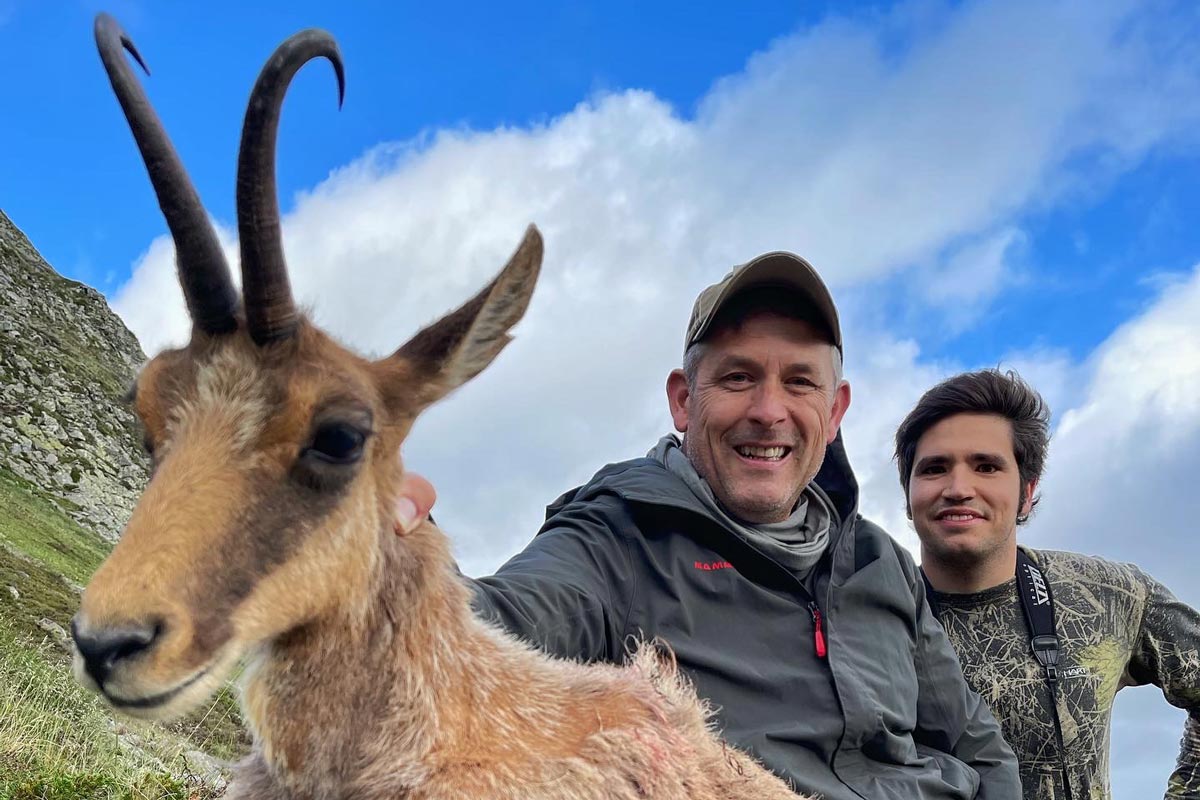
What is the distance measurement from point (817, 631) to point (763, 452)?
1079mm

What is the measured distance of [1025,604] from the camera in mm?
7395

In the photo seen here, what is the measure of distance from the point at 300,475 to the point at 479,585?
1406 millimetres

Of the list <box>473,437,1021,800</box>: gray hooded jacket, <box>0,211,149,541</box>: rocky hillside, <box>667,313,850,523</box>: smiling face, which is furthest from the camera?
<box>0,211,149,541</box>: rocky hillside

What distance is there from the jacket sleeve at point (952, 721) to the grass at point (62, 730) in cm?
398

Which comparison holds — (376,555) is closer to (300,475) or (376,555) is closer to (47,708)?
(300,475)

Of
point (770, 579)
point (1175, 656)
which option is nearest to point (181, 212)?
point (770, 579)

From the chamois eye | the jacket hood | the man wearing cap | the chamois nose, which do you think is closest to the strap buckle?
the man wearing cap

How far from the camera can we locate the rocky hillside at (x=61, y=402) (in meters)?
41.8

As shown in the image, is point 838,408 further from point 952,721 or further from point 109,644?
point 109,644

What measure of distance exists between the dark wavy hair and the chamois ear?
17.1ft

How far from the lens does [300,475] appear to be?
9.78 feet

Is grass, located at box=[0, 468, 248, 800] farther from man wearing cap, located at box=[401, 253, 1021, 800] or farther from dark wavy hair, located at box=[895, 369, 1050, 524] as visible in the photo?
dark wavy hair, located at box=[895, 369, 1050, 524]

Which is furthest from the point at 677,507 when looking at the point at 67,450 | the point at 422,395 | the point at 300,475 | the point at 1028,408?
the point at 67,450

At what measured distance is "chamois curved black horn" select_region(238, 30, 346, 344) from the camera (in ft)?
10.2
